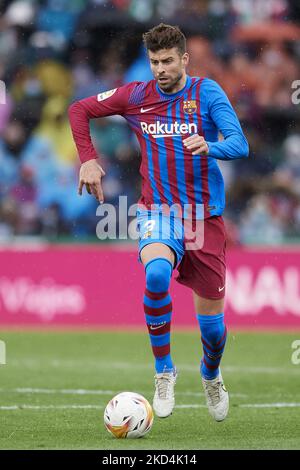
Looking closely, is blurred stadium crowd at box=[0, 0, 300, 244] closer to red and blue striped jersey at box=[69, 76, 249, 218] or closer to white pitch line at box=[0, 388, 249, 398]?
white pitch line at box=[0, 388, 249, 398]

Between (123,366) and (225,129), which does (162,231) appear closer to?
(225,129)

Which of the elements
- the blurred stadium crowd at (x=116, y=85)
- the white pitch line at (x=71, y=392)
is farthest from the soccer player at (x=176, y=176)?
the blurred stadium crowd at (x=116, y=85)

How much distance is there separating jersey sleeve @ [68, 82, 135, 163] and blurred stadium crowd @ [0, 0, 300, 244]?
23.1ft

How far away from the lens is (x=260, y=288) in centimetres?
1393

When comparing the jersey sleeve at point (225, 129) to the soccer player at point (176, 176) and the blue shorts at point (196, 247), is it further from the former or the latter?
the blue shorts at point (196, 247)

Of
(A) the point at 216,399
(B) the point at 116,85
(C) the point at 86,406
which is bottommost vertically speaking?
(C) the point at 86,406

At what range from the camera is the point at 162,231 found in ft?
22.2

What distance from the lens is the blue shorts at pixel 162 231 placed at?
6.73 metres

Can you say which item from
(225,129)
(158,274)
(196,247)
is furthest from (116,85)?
(158,274)

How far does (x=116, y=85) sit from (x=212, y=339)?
8039 mm

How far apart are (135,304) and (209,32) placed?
14.3 ft

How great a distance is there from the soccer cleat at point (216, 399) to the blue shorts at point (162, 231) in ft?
2.98

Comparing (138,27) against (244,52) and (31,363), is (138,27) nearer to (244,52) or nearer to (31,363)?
(244,52)
